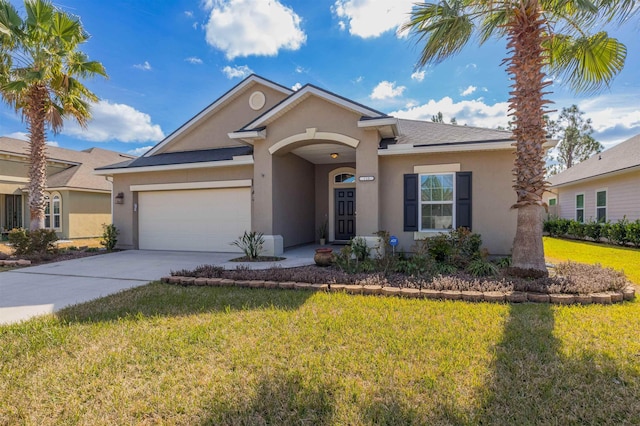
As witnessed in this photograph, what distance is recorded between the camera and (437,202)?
9312 mm


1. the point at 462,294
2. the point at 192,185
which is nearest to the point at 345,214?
the point at 192,185

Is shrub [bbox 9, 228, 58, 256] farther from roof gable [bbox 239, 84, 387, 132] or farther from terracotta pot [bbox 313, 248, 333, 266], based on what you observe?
terracotta pot [bbox 313, 248, 333, 266]

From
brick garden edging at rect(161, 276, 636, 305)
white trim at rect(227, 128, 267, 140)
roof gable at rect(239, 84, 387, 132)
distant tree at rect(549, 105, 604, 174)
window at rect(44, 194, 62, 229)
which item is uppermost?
distant tree at rect(549, 105, 604, 174)

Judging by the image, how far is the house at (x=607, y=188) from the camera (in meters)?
13.5

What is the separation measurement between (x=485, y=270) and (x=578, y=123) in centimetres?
3853

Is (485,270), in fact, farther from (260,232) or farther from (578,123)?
(578,123)

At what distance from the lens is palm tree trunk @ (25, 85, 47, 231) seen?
11.5 m

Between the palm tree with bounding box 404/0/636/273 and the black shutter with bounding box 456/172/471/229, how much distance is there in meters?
1.99

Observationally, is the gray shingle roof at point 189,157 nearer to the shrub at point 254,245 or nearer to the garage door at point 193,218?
the garage door at point 193,218

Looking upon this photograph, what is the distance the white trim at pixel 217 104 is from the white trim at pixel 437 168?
6109 millimetres

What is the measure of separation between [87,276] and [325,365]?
24.2 ft

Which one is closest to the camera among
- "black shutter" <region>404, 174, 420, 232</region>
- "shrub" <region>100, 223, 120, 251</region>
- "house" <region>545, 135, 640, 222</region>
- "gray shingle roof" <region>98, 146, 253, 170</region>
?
"black shutter" <region>404, 174, 420, 232</region>

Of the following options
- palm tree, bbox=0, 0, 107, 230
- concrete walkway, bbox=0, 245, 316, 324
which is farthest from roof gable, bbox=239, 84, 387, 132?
palm tree, bbox=0, 0, 107, 230

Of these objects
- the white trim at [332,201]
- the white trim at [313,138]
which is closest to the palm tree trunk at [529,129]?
the white trim at [313,138]
